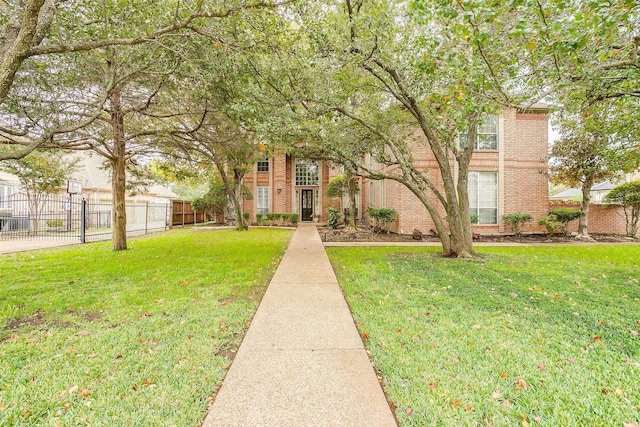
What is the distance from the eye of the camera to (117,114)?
7.47 meters

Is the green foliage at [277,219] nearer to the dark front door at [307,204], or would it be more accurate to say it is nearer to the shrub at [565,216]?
the dark front door at [307,204]

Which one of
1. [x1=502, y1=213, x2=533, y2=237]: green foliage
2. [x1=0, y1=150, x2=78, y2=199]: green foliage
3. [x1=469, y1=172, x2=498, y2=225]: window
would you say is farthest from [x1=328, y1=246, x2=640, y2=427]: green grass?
[x1=0, y1=150, x2=78, y2=199]: green foliage

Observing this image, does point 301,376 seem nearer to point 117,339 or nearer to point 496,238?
point 117,339

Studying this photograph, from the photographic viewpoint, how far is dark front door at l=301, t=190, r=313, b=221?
857 inches

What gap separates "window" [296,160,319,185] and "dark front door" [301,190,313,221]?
77cm

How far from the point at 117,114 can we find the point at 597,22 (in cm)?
958

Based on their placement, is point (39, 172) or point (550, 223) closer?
point (550, 223)

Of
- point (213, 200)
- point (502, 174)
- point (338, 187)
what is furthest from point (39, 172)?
point (502, 174)

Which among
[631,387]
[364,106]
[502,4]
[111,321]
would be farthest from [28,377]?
[364,106]

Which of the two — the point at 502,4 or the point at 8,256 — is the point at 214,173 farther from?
the point at 502,4

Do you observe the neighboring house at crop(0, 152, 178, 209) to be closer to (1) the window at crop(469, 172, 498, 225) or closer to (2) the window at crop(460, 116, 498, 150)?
(1) the window at crop(469, 172, 498, 225)

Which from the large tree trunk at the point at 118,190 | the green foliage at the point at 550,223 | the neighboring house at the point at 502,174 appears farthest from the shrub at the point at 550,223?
the large tree trunk at the point at 118,190

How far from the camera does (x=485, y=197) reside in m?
12.7

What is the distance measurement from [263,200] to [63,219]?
1143 centimetres
